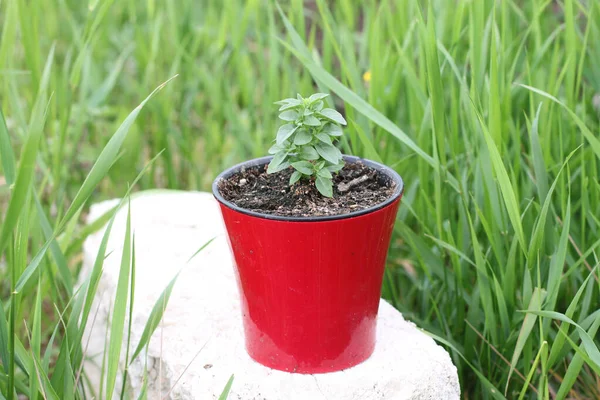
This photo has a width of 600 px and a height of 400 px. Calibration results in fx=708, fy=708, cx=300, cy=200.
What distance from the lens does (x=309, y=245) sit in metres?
0.88

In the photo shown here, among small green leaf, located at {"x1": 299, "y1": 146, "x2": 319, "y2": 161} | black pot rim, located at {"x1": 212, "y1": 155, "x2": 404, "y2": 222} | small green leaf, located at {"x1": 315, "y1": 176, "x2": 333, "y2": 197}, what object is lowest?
black pot rim, located at {"x1": 212, "y1": 155, "x2": 404, "y2": 222}

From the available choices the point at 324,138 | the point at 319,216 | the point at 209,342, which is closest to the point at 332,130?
the point at 324,138

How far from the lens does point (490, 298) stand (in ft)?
3.56

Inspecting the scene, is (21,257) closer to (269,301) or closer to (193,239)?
(269,301)

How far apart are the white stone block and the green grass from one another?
7cm

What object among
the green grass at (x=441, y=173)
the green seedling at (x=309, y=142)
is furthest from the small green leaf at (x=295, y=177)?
the green grass at (x=441, y=173)

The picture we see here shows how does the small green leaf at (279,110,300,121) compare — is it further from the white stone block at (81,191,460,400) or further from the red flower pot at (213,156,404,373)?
the white stone block at (81,191,460,400)

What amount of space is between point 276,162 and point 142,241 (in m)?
0.51

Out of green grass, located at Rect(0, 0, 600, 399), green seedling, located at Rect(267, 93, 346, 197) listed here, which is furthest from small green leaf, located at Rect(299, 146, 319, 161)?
green grass, located at Rect(0, 0, 600, 399)

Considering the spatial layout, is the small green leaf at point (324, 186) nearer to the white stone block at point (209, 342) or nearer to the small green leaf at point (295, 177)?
→ the small green leaf at point (295, 177)

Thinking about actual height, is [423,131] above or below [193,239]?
above

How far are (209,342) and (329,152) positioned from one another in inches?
13.9

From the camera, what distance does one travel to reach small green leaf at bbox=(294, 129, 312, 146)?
2.98 feet

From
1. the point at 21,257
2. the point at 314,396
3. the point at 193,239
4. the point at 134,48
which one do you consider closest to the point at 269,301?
the point at 314,396
